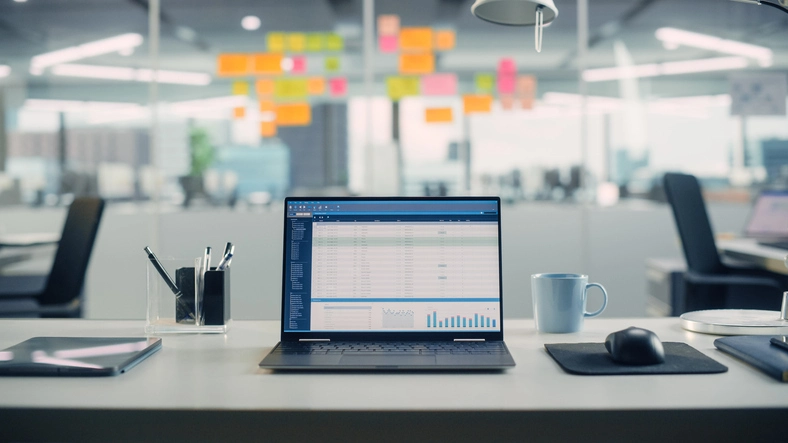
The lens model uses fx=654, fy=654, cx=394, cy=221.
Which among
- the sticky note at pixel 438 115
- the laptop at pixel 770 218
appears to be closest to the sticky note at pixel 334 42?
the sticky note at pixel 438 115

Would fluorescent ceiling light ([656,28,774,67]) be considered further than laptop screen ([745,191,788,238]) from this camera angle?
Yes

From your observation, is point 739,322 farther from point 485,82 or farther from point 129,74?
point 129,74

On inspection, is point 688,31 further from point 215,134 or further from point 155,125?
point 155,125

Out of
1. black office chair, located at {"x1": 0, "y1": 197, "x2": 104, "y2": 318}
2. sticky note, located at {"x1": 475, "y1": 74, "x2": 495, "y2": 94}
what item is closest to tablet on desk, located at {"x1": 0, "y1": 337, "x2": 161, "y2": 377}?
black office chair, located at {"x1": 0, "y1": 197, "x2": 104, "y2": 318}

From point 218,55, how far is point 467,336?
331 cm

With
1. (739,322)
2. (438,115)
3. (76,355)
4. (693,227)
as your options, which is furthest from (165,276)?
(438,115)

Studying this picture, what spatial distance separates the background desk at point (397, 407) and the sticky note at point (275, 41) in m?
3.24

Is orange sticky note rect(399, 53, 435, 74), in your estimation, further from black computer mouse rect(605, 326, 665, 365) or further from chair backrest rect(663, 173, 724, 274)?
black computer mouse rect(605, 326, 665, 365)

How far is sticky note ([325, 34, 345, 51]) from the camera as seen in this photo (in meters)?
3.95

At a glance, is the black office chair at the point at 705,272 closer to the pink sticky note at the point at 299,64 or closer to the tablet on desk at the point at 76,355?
the pink sticky note at the point at 299,64

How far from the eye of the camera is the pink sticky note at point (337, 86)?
396 cm

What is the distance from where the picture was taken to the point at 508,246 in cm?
393

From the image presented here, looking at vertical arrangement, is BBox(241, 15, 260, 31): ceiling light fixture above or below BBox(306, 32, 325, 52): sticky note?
above

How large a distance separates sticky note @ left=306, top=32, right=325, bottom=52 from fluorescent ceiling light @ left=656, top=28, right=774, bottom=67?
209cm
